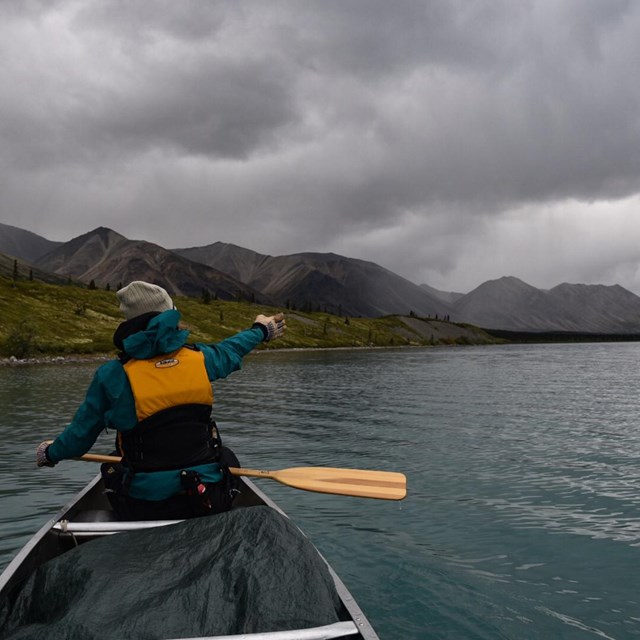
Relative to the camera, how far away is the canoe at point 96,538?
4641 millimetres

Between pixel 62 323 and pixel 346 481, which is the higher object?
pixel 62 323

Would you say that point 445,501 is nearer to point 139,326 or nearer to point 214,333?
point 139,326

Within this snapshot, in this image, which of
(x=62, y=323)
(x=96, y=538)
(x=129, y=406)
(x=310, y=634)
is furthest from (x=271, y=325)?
(x=62, y=323)

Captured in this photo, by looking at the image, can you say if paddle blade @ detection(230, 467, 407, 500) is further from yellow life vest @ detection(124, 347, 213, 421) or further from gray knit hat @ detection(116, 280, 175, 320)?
gray knit hat @ detection(116, 280, 175, 320)

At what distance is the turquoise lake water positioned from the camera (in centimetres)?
854

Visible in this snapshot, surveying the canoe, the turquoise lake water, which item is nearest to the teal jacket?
the canoe

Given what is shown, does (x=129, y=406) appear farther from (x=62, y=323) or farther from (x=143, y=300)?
(x=62, y=323)

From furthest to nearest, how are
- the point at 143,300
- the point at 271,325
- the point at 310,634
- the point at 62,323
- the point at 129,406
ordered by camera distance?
the point at 62,323, the point at 271,325, the point at 143,300, the point at 129,406, the point at 310,634

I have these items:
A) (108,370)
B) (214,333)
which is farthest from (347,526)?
(214,333)

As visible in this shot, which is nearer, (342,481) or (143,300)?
(143,300)

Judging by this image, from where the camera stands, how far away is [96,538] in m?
6.90

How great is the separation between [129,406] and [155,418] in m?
0.35

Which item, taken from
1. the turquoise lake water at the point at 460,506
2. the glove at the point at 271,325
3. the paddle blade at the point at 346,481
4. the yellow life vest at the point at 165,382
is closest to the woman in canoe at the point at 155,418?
the yellow life vest at the point at 165,382

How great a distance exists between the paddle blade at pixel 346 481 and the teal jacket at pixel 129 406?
8.32ft
